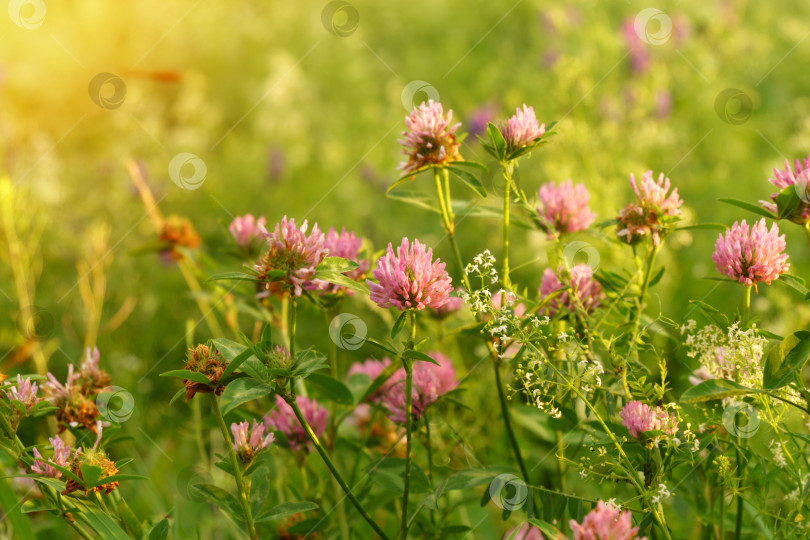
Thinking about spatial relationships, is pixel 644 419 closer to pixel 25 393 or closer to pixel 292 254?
pixel 292 254

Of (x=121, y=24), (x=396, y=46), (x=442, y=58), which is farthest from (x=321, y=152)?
(x=121, y=24)

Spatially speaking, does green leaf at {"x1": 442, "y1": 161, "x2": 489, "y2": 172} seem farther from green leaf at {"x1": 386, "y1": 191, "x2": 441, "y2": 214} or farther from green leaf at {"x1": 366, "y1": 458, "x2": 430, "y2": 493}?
green leaf at {"x1": 366, "y1": 458, "x2": 430, "y2": 493}

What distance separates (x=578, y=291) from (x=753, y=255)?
0.21 metres

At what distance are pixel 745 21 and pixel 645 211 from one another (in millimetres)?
4311

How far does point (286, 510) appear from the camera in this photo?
2.84ft

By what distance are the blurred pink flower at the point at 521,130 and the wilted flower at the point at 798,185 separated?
27 centimetres

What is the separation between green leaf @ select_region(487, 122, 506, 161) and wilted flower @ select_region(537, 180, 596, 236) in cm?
17

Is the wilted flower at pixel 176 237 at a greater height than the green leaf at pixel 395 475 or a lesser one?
lesser

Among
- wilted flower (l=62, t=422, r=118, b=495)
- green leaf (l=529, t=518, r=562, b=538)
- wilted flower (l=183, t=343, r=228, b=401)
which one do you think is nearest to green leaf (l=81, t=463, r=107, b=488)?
wilted flower (l=62, t=422, r=118, b=495)

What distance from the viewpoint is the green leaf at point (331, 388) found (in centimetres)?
93

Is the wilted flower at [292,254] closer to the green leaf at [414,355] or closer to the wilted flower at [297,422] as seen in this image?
the green leaf at [414,355]

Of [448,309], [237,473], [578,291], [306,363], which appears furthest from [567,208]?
[237,473]

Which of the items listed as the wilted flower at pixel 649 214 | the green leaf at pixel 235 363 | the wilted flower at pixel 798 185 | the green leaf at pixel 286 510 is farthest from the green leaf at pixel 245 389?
the wilted flower at pixel 798 185

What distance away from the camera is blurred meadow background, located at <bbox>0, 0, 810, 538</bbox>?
7.15 ft
